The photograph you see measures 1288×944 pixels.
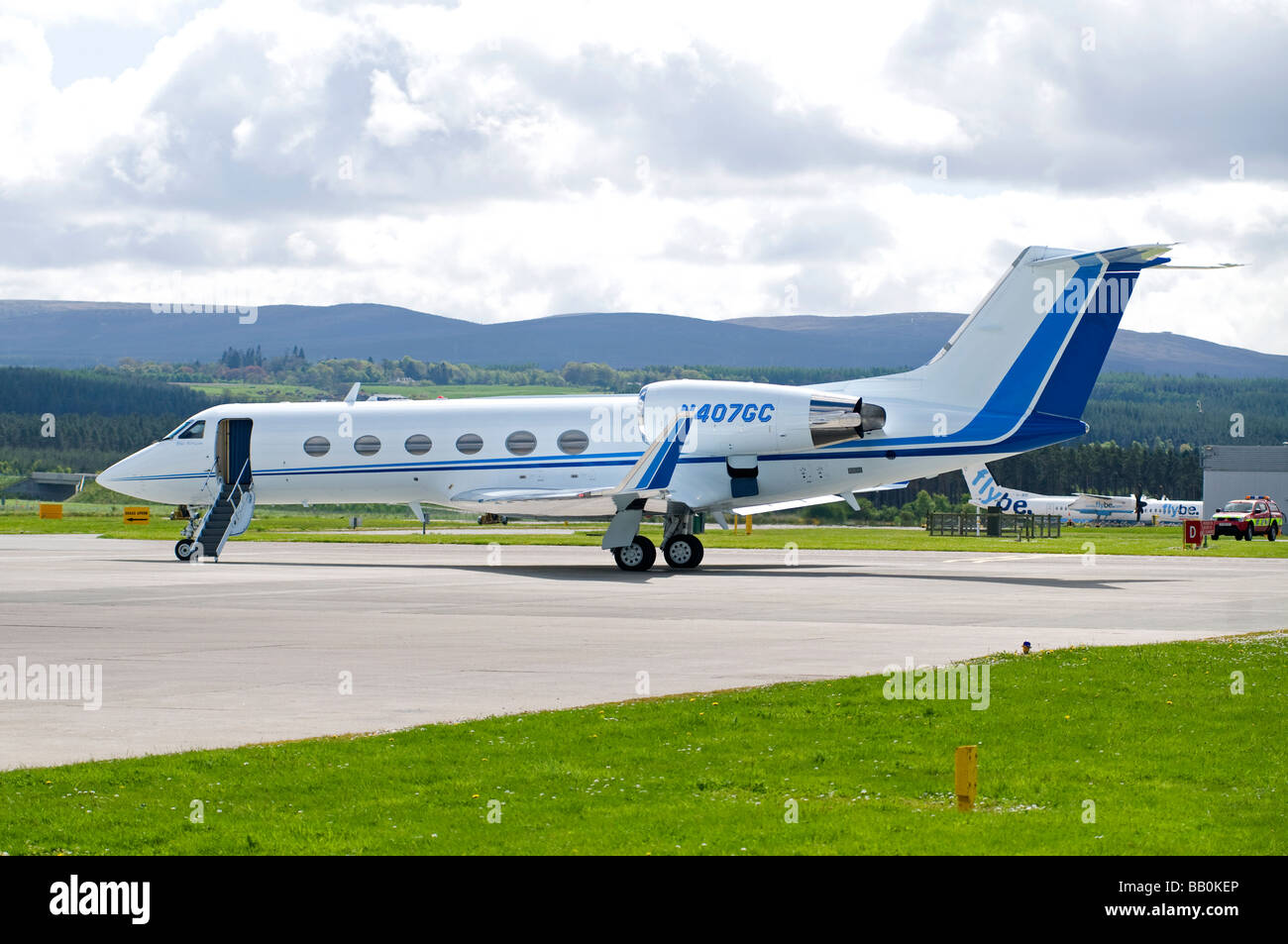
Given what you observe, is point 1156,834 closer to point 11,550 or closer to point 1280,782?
point 1280,782

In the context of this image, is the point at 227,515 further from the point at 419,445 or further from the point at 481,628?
the point at 481,628

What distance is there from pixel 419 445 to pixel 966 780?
3147cm

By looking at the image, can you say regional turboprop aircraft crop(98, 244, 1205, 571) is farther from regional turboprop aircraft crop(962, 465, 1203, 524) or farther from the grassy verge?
regional turboprop aircraft crop(962, 465, 1203, 524)

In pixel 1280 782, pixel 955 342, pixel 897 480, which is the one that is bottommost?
pixel 1280 782

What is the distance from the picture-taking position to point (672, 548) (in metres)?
37.2

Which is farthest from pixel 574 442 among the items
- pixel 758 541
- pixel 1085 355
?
pixel 758 541

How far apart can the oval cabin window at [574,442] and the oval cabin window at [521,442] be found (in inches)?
29.7

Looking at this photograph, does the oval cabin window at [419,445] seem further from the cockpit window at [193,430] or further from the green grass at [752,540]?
the green grass at [752,540]

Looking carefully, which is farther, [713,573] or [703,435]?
[703,435]
